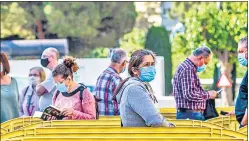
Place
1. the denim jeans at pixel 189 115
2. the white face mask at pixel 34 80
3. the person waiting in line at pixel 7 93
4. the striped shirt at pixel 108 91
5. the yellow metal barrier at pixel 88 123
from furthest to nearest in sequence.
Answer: the white face mask at pixel 34 80
the person waiting in line at pixel 7 93
the striped shirt at pixel 108 91
the denim jeans at pixel 189 115
the yellow metal barrier at pixel 88 123

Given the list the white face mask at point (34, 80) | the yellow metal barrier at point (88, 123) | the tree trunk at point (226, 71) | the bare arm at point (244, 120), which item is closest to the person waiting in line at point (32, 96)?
the white face mask at point (34, 80)

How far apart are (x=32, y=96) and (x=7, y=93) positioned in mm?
891

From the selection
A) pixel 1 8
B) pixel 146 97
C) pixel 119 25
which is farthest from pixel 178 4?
pixel 146 97

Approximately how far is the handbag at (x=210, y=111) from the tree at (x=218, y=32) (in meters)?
18.2

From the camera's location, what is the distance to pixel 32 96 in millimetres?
11906

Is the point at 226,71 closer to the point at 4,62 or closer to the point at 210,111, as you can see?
the point at 4,62

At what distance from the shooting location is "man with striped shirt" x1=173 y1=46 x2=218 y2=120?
9.96 m

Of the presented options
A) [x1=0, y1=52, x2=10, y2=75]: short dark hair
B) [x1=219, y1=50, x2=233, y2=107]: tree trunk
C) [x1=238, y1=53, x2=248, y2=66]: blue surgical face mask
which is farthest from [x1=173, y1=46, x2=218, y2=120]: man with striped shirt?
[x1=219, y1=50, x2=233, y2=107]: tree trunk

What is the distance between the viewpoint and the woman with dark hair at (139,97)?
684cm

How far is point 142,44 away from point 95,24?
9202mm

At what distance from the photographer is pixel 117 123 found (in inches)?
317

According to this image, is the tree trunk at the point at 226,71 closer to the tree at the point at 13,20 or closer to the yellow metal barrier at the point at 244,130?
the tree at the point at 13,20

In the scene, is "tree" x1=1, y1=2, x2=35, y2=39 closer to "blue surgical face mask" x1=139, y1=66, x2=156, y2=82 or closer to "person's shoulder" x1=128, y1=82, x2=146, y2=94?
"blue surgical face mask" x1=139, y1=66, x2=156, y2=82

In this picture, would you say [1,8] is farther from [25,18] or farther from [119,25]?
[119,25]
